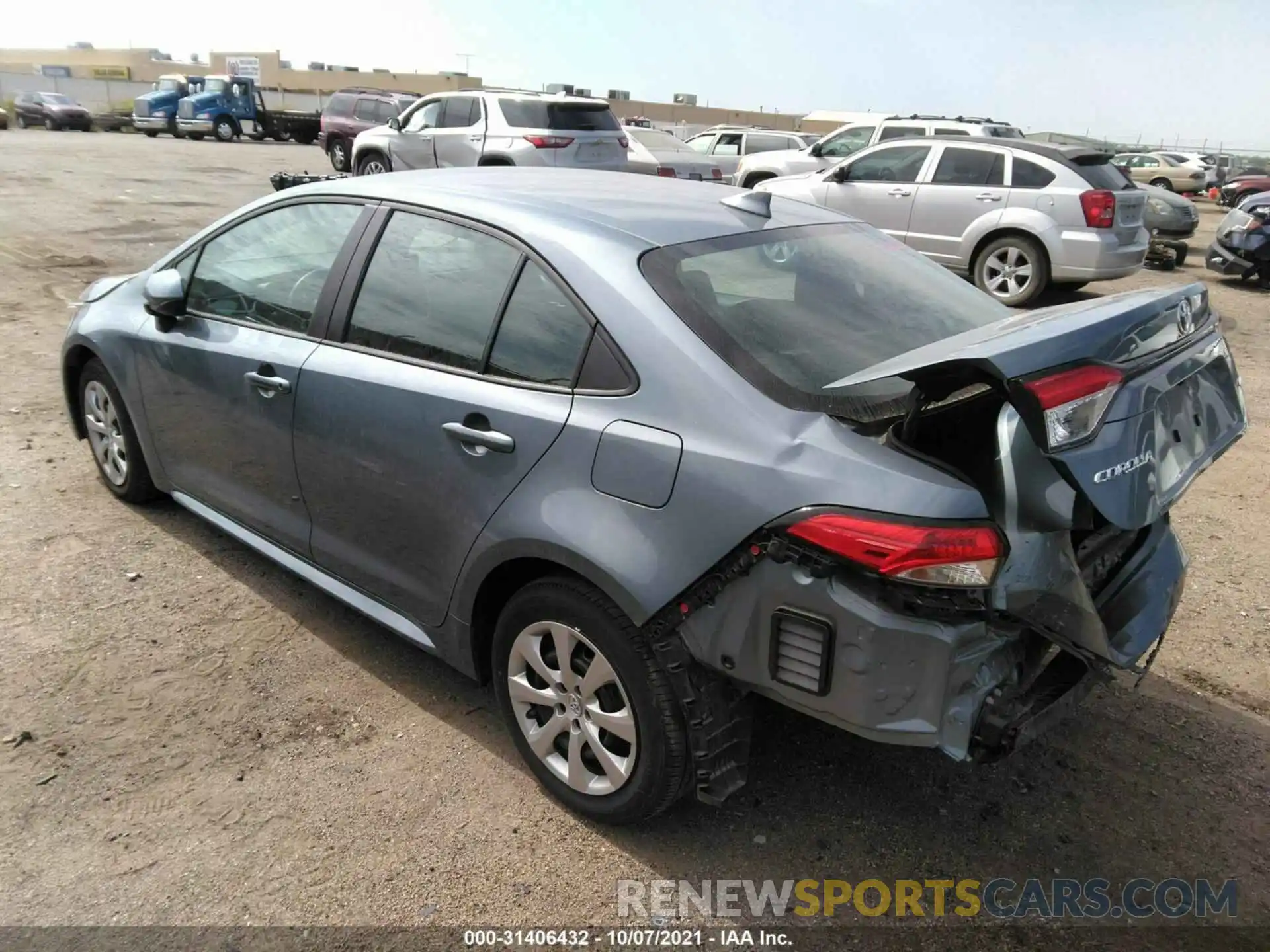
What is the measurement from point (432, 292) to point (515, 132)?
11590 millimetres

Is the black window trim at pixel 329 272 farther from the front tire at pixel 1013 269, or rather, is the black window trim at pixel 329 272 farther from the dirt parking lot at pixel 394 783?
the front tire at pixel 1013 269

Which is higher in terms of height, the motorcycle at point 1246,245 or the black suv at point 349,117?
the black suv at point 349,117

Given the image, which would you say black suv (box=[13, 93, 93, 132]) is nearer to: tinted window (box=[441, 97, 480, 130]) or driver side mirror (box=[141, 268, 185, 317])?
tinted window (box=[441, 97, 480, 130])

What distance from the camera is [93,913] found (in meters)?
2.35

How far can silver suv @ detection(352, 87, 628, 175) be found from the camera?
13.5 metres

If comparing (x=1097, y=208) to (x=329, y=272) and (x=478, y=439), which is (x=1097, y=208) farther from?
(x=478, y=439)

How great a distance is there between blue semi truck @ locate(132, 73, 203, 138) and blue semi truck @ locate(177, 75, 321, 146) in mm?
414

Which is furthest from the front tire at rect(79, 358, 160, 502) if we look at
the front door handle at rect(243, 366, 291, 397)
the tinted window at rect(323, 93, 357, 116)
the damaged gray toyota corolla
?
the tinted window at rect(323, 93, 357, 116)

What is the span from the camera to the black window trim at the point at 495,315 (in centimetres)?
251

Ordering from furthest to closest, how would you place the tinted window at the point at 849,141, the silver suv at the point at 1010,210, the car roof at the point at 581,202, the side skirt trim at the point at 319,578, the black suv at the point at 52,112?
1. the black suv at the point at 52,112
2. the tinted window at the point at 849,141
3. the silver suv at the point at 1010,210
4. the side skirt trim at the point at 319,578
5. the car roof at the point at 581,202

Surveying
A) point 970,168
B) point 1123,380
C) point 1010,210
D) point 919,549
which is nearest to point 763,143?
point 970,168

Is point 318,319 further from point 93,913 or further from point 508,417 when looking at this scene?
point 93,913

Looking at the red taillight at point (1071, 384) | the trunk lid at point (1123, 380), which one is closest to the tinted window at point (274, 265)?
the trunk lid at point (1123, 380)

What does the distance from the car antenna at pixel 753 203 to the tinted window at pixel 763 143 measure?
656 inches
